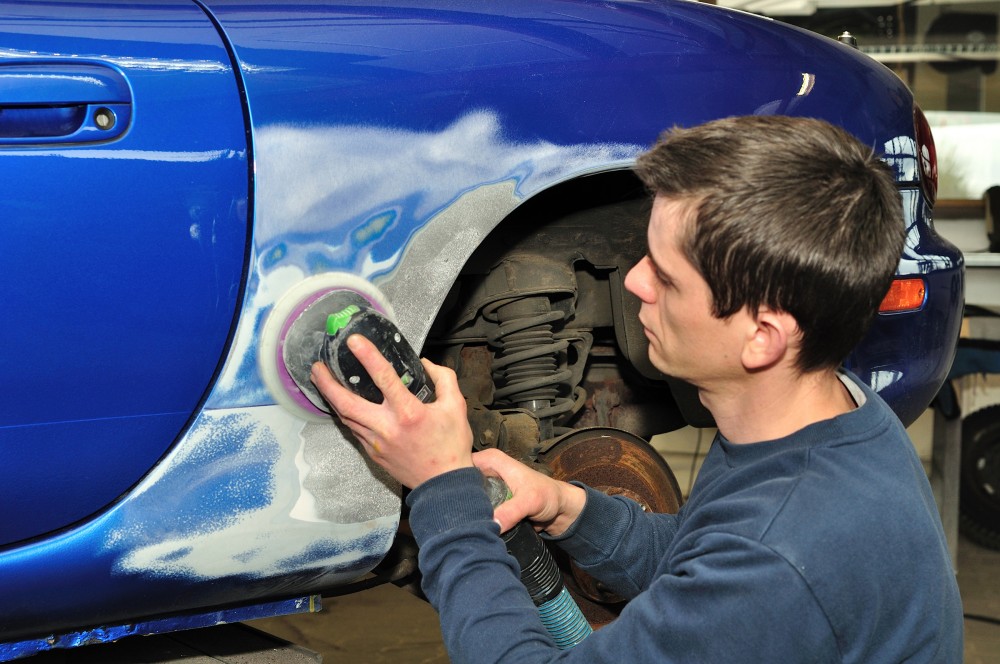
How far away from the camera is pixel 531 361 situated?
205 cm

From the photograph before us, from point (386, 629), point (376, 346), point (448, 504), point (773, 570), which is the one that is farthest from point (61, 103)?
point (386, 629)

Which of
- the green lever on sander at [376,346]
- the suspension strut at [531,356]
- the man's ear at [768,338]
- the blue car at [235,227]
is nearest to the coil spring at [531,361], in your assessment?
the suspension strut at [531,356]

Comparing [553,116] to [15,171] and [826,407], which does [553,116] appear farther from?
[15,171]

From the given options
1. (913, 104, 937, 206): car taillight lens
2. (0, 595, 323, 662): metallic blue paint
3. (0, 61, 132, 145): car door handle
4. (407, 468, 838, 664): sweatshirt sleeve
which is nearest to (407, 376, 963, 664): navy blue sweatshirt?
(407, 468, 838, 664): sweatshirt sleeve

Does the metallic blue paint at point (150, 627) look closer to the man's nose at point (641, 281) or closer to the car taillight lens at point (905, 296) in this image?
the man's nose at point (641, 281)

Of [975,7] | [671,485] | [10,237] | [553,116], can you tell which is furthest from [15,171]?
[975,7]

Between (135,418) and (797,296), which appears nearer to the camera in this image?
(797,296)

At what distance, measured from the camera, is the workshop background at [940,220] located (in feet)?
10.5

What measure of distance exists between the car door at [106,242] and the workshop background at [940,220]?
5.86ft

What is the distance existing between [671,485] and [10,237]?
4.48 feet

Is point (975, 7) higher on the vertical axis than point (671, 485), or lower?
higher

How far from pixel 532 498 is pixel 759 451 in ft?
1.18

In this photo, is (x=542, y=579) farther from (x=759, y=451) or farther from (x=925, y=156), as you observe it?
(x=925, y=156)

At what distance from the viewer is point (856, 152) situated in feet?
4.03
